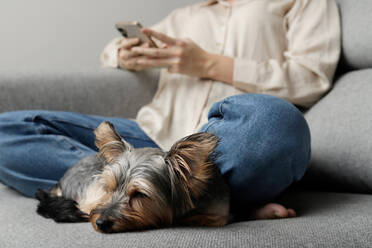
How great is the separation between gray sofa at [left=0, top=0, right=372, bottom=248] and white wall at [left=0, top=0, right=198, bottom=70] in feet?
2.90

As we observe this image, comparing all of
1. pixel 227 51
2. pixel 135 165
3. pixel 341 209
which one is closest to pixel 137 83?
pixel 227 51

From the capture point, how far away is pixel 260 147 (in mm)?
1072

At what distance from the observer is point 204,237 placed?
2.82ft

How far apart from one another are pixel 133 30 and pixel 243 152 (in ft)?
3.91

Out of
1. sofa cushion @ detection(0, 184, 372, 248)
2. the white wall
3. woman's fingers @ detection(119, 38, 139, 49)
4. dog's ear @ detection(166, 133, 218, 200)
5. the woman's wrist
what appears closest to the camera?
sofa cushion @ detection(0, 184, 372, 248)

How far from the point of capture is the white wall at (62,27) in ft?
9.11

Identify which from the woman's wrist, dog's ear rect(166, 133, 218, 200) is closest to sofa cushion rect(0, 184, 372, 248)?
dog's ear rect(166, 133, 218, 200)

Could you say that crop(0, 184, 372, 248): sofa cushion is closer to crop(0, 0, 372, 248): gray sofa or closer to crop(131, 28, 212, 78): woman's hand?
crop(0, 0, 372, 248): gray sofa

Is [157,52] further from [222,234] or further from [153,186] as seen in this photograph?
[222,234]

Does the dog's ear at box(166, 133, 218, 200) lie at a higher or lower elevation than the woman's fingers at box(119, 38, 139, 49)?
lower

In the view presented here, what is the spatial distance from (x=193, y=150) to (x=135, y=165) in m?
0.18

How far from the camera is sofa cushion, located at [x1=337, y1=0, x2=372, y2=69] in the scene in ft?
5.66

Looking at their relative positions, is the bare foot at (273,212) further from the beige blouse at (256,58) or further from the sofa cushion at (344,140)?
the beige blouse at (256,58)

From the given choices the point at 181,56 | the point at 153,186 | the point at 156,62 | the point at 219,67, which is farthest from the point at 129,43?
the point at 153,186
